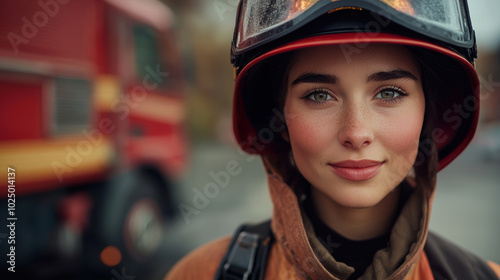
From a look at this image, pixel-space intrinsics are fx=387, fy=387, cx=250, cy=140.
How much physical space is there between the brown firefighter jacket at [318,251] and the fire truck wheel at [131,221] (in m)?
2.37

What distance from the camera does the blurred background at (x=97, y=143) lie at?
2887 millimetres

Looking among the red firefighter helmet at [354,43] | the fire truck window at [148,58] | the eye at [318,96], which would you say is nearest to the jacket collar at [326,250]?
the red firefighter helmet at [354,43]

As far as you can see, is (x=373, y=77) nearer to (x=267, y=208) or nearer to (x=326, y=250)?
(x=326, y=250)

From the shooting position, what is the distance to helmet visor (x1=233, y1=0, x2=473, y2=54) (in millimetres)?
1174

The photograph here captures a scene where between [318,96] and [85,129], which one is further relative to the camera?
[85,129]

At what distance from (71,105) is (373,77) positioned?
2.89m

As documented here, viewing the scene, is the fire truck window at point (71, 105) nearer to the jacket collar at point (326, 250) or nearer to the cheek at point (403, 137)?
the jacket collar at point (326, 250)

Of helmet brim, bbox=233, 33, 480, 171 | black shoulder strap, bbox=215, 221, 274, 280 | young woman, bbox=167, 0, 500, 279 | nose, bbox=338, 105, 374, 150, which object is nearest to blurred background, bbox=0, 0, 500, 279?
helmet brim, bbox=233, 33, 480, 171

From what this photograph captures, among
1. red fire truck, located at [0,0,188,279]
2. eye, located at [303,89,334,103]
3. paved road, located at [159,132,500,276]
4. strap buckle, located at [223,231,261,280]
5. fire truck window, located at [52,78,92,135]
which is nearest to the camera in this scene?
eye, located at [303,89,334,103]

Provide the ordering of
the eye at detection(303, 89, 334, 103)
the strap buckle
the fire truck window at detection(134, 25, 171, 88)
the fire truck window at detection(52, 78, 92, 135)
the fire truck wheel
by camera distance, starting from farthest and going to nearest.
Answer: the fire truck window at detection(134, 25, 171, 88) → the fire truck wheel → the fire truck window at detection(52, 78, 92, 135) → the strap buckle → the eye at detection(303, 89, 334, 103)

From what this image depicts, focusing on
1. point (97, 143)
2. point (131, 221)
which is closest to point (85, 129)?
point (97, 143)

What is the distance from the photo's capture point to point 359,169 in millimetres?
1227

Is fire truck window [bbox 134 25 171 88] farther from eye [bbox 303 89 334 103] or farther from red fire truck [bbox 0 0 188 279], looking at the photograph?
eye [bbox 303 89 334 103]

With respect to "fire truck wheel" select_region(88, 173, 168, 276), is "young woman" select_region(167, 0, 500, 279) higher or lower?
higher
